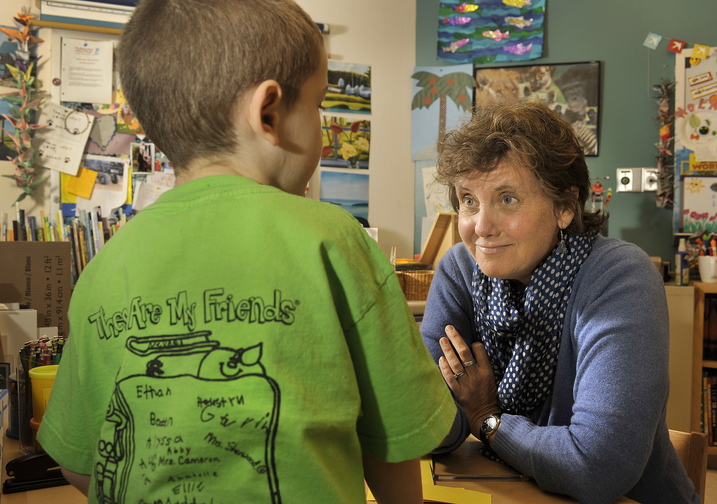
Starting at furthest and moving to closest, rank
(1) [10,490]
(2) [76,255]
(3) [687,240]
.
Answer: (3) [687,240] < (2) [76,255] < (1) [10,490]

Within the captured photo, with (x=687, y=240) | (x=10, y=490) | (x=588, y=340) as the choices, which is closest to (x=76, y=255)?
(x=10, y=490)

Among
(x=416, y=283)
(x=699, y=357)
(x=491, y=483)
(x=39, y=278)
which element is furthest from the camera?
(x=699, y=357)

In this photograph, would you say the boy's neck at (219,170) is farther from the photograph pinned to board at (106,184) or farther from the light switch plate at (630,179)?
the light switch plate at (630,179)

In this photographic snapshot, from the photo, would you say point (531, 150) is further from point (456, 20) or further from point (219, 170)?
point (456, 20)

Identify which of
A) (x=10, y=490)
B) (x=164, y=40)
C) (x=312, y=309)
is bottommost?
(x=10, y=490)

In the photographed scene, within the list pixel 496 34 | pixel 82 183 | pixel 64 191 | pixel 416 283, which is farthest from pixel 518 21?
pixel 64 191

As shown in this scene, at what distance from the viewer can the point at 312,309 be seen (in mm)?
586

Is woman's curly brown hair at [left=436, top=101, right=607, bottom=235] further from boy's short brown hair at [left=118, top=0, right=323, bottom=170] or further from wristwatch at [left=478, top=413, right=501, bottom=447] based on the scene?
boy's short brown hair at [left=118, top=0, right=323, bottom=170]

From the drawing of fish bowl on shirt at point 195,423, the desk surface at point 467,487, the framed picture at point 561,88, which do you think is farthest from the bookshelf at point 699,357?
the drawing of fish bowl on shirt at point 195,423

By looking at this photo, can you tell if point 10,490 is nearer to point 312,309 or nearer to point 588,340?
point 312,309

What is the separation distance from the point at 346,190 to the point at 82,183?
150cm

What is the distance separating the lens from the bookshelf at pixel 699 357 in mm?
3266

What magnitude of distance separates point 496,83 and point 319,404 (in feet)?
12.2

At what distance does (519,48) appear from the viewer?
393 centimetres
